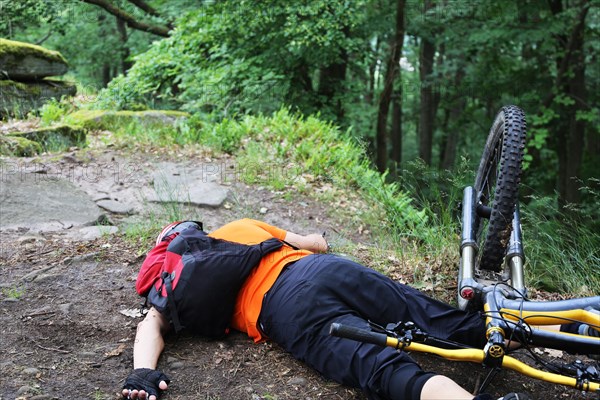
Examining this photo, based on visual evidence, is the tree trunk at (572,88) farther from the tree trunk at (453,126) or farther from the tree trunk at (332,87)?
the tree trunk at (332,87)

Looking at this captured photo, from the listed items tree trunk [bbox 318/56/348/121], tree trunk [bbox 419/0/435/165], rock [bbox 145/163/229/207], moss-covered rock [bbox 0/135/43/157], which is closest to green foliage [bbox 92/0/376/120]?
tree trunk [bbox 318/56/348/121]

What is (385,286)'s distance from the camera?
2982 mm

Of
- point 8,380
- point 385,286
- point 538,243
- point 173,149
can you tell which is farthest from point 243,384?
point 173,149

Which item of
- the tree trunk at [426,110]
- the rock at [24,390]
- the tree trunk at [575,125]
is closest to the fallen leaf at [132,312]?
the rock at [24,390]

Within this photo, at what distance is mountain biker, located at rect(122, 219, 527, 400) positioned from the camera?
8.45ft

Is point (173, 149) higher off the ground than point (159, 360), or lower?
higher

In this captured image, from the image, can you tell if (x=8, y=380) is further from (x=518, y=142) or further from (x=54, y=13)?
(x=54, y=13)

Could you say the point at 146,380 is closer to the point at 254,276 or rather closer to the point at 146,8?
the point at 254,276

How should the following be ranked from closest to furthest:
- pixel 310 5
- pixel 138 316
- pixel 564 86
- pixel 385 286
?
pixel 385 286 → pixel 138 316 → pixel 310 5 → pixel 564 86

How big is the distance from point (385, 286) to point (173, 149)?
17.2 feet

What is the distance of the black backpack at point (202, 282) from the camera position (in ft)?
9.87

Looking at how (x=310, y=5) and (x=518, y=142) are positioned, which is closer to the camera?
(x=518, y=142)

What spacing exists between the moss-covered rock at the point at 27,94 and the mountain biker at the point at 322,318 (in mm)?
7368

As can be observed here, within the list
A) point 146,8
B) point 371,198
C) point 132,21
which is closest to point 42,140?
point 371,198
